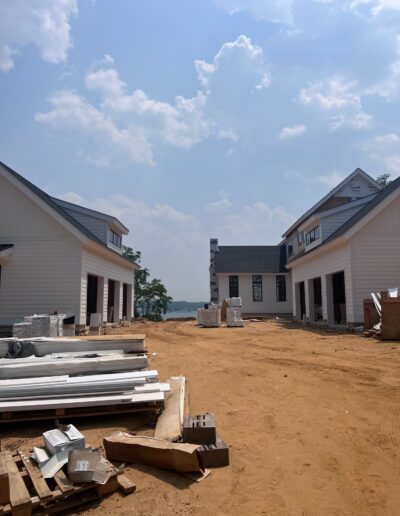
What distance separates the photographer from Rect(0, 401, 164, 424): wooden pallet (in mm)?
5066

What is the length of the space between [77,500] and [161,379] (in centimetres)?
426

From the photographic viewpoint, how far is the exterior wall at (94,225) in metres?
21.6

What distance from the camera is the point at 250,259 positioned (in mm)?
35719

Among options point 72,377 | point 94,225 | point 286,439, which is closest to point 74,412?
point 72,377

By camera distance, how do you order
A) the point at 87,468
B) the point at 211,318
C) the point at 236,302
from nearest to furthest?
the point at 87,468 < the point at 211,318 < the point at 236,302

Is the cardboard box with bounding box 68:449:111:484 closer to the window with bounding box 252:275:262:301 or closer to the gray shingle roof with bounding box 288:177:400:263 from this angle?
the gray shingle roof with bounding box 288:177:400:263

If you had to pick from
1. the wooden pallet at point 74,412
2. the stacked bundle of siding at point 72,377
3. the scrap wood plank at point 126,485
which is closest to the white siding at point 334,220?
the stacked bundle of siding at point 72,377

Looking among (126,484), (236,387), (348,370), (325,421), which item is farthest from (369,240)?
(126,484)

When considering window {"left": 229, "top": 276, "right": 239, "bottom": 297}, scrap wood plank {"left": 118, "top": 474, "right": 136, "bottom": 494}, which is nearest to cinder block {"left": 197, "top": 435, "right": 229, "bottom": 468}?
scrap wood plank {"left": 118, "top": 474, "right": 136, "bottom": 494}

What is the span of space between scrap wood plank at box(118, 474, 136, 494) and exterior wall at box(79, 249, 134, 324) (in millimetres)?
13257

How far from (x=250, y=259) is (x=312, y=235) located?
12281 millimetres

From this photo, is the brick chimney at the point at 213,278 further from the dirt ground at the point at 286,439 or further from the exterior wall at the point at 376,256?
the dirt ground at the point at 286,439

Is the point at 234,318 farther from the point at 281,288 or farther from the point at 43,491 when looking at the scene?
the point at 43,491

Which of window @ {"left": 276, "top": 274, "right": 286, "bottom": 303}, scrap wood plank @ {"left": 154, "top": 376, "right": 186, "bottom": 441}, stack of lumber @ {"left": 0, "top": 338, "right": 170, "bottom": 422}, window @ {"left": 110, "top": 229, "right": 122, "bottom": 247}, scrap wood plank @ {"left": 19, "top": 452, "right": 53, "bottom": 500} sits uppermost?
window @ {"left": 110, "top": 229, "right": 122, "bottom": 247}
